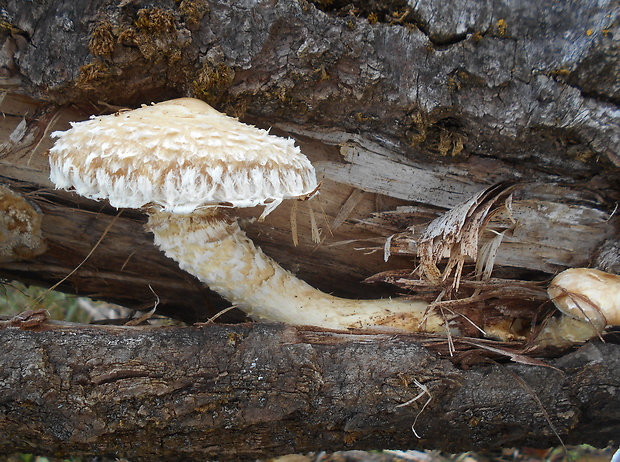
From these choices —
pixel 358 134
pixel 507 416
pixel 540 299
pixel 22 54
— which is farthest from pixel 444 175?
pixel 22 54

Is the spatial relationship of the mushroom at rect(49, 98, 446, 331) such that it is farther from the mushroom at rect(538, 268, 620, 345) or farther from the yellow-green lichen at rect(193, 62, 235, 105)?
the mushroom at rect(538, 268, 620, 345)

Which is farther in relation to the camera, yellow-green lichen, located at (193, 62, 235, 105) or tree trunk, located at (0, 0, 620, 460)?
yellow-green lichen, located at (193, 62, 235, 105)

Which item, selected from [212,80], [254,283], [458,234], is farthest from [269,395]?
[212,80]

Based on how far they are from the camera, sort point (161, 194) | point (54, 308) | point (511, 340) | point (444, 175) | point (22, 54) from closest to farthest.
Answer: point (161, 194), point (22, 54), point (511, 340), point (444, 175), point (54, 308)

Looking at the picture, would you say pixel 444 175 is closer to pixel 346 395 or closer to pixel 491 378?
pixel 491 378

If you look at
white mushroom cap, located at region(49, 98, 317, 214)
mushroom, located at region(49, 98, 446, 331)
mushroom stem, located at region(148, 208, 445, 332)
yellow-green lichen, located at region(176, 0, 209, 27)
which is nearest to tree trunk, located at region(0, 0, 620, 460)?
yellow-green lichen, located at region(176, 0, 209, 27)

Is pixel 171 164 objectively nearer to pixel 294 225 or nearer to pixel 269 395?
pixel 269 395
